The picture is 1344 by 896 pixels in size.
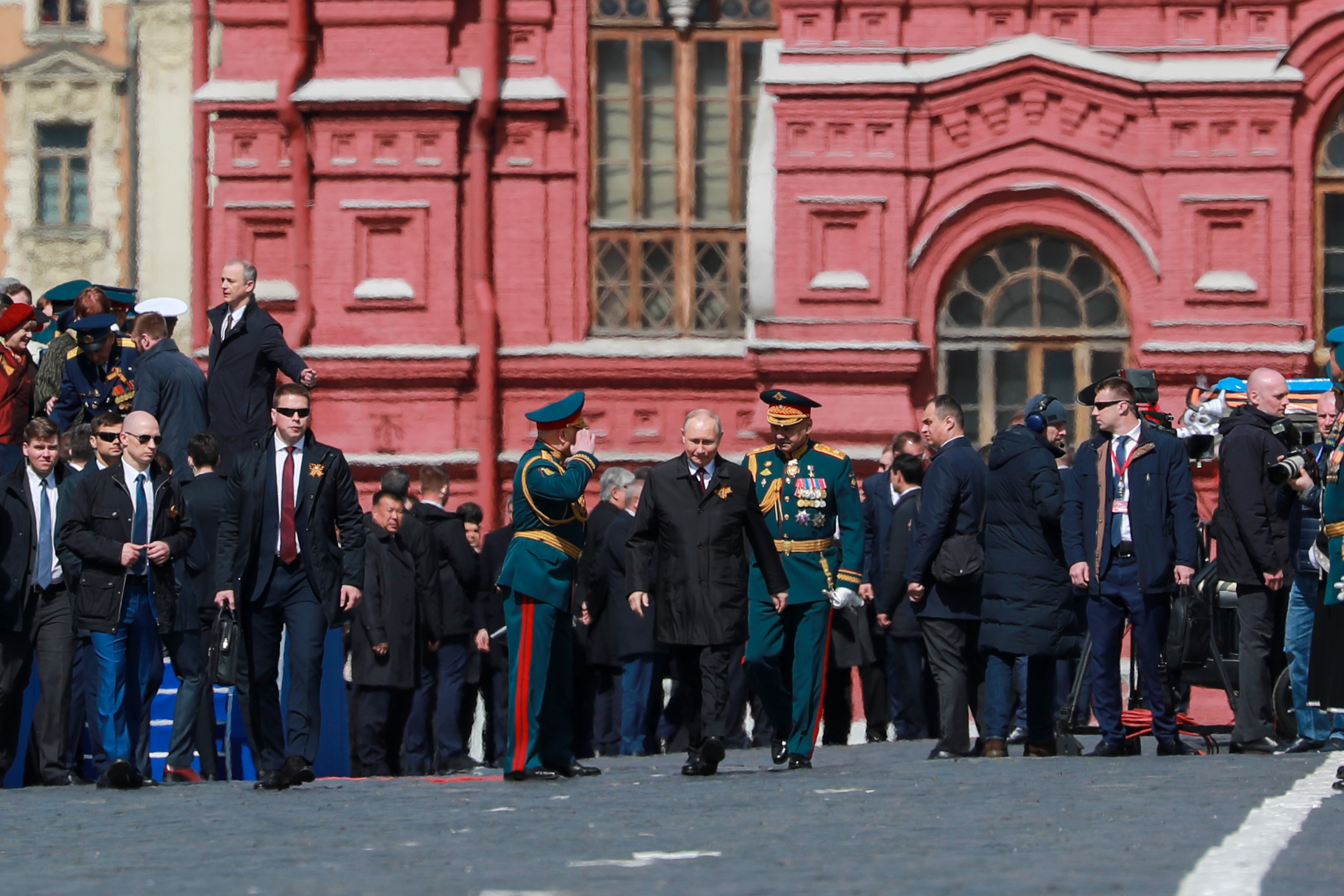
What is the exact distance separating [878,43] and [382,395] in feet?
15.7

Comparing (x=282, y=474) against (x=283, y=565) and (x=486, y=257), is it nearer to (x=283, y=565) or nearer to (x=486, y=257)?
(x=283, y=565)

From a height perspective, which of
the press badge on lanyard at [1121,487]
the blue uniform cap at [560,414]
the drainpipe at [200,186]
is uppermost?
the drainpipe at [200,186]

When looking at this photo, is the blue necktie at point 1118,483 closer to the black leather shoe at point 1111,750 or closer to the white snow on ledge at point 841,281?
the black leather shoe at point 1111,750

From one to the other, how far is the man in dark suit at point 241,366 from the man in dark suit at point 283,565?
220 centimetres

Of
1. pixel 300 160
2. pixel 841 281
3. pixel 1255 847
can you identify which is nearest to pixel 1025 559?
pixel 1255 847

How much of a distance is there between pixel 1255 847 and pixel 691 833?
6.22 feet

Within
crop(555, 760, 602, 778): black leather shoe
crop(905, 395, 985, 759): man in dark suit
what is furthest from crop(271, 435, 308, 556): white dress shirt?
crop(905, 395, 985, 759): man in dark suit

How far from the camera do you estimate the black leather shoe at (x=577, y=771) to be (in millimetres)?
11367

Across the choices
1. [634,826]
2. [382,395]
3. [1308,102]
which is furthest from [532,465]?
[1308,102]

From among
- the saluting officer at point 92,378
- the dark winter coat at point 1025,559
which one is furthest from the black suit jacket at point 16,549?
the dark winter coat at point 1025,559

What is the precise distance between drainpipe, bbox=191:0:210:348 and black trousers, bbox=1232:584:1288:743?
10378 millimetres

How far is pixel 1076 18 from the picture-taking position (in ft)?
63.8

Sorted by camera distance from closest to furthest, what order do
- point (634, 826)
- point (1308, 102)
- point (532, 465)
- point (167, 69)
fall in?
point (634, 826)
point (532, 465)
point (1308, 102)
point (167, 69)

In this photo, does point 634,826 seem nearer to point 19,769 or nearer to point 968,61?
point 19,769
